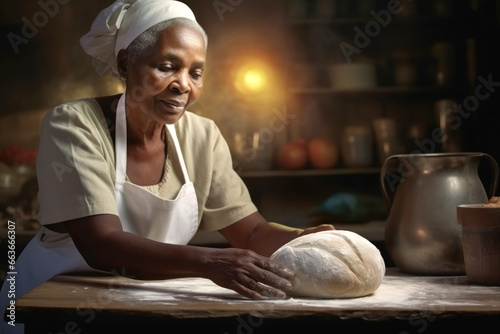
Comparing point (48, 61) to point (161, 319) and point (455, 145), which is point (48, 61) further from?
point (161, 319)

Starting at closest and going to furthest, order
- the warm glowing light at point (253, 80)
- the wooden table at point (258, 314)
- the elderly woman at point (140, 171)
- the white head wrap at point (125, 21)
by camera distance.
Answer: the wooden table at point (258, 314)
the elderly woman at point (140, 171)
the white head wrap at point (125, 21)
the warm glowing light at point (253, 80)

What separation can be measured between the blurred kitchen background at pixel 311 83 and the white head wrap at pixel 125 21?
2.13m

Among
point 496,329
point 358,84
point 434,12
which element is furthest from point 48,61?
point 496,329

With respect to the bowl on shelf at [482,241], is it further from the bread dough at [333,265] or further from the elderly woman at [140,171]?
the elderly woman at [140,171]

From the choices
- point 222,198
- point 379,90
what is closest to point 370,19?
point 379,90

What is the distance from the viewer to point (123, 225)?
6.30 ft

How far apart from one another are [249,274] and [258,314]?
18 centimetres

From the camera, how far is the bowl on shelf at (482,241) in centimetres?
150

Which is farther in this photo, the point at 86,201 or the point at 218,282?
the point at 86,201

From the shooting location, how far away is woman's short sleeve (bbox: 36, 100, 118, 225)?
1.68 meters

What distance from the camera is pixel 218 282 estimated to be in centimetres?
144

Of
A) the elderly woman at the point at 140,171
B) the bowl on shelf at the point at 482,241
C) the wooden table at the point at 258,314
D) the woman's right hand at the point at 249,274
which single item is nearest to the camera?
the wooden table at the point at 258,314

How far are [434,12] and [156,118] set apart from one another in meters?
2.71

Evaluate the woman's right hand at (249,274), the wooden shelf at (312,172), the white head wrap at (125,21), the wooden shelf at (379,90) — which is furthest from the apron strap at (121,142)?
the wooden shelf at (379,90)
